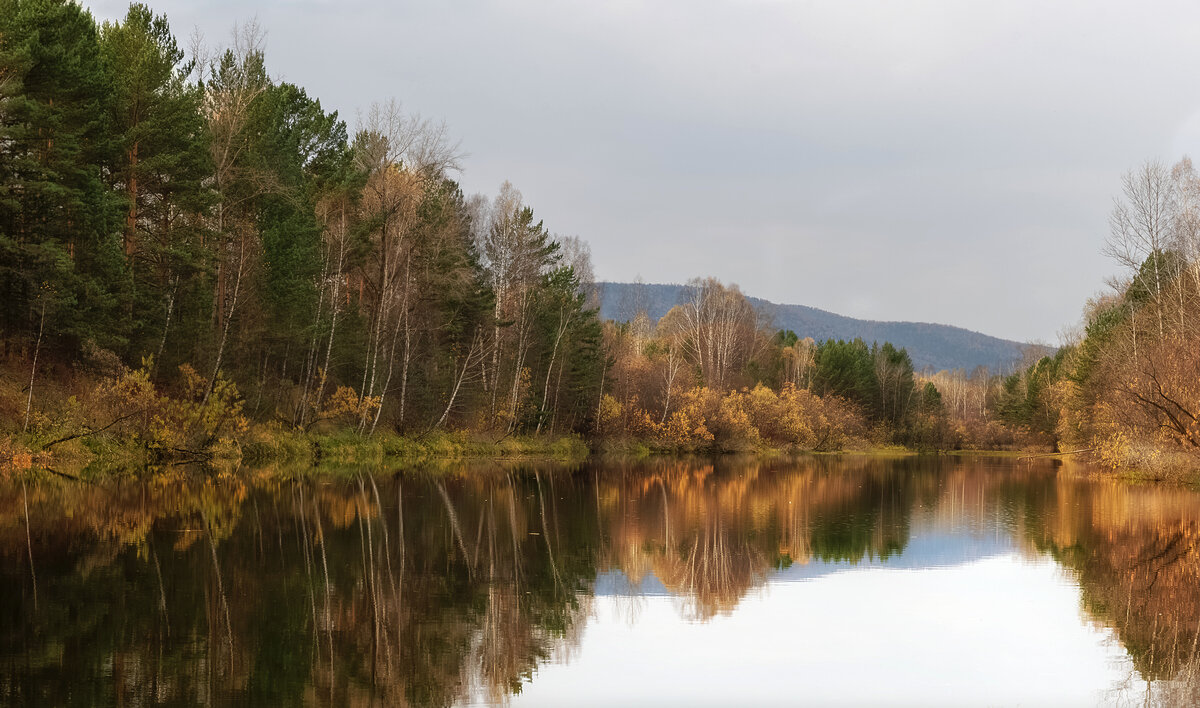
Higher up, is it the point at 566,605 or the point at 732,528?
the point at 566,605

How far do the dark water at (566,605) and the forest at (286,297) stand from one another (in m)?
8.70

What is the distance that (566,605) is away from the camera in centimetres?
1109

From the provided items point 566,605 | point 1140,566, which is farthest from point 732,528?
point 566,605

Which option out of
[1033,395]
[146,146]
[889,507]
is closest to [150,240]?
[146,146]

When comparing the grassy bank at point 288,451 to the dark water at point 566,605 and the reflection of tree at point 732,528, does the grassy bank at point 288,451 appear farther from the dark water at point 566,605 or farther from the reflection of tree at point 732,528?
the reflection of tree at point 732,528

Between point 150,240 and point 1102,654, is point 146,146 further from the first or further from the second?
point 1102,654

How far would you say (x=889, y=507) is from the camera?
26938 mm

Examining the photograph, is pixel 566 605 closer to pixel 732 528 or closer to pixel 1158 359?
pixel 732 528

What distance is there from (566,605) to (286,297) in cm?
3008

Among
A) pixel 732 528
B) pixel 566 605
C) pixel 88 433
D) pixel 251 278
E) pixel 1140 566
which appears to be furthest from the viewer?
pixel 251 278

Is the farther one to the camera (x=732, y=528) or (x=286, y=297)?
(x=286, y=297)

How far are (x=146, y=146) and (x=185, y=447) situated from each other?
9.56 metres

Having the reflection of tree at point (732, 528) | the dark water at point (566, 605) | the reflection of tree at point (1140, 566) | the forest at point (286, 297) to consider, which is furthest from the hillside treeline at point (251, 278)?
the reflection of tree at point (1140, 566)

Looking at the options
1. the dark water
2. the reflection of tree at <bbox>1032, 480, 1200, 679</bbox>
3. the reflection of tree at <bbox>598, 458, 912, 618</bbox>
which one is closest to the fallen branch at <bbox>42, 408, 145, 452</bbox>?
the dark water
